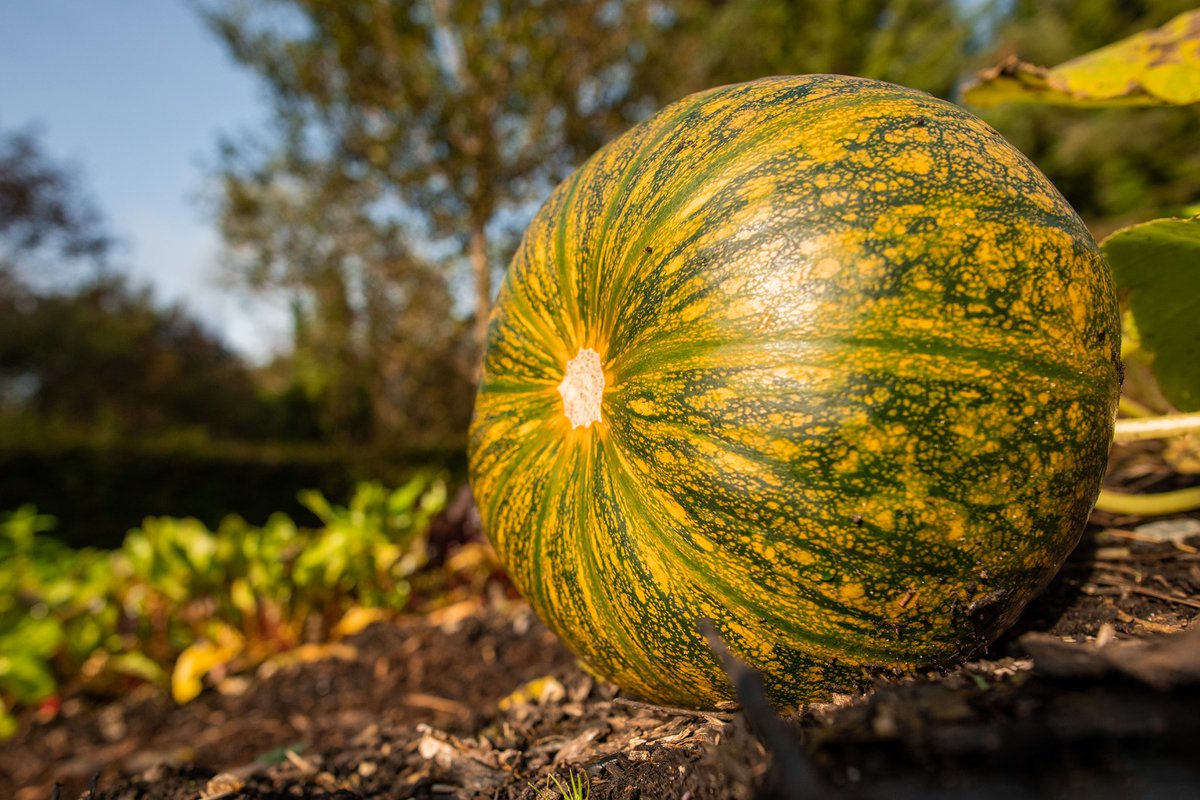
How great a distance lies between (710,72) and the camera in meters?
13.8

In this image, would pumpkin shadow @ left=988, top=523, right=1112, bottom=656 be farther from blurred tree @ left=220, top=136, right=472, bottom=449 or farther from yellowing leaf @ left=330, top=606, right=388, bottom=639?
blurred tree @ left=220, top=136, right=472, bottom=449

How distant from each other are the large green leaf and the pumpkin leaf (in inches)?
21.0

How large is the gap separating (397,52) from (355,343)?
A: 11571mm

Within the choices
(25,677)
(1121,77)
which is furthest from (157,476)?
(1121,77)

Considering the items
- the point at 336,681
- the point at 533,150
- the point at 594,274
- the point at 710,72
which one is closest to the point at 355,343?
the point at 533,150

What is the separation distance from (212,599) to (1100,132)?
67.8 feet

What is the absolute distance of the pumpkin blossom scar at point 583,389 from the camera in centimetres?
152

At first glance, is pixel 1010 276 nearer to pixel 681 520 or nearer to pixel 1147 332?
pixel 681 520

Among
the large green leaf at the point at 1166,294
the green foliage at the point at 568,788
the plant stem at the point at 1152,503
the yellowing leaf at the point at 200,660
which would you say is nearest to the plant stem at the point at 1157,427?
the large green leaf at the point at 1166,294

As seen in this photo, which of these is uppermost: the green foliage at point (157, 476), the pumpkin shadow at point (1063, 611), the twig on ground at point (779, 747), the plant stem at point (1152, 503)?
the plant stem at point (1152, 503)

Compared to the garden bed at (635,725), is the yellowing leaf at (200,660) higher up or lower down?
lower down

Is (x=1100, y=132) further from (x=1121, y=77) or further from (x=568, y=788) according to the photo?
(x=568, y=788)

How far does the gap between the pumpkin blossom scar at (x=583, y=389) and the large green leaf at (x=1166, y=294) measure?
127 cm

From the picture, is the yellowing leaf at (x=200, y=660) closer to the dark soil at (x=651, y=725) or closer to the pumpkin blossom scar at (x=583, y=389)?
the dark soil at (x=651, y=725)
